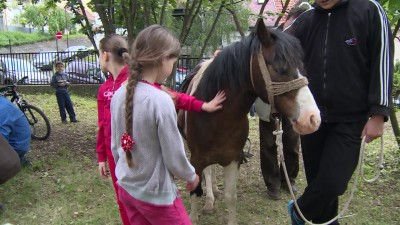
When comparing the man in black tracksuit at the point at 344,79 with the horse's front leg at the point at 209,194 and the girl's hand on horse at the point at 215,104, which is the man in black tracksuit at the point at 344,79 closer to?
the girl's hand on horse at the point at 215,104

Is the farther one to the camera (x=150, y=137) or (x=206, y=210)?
(x=206, y=210)

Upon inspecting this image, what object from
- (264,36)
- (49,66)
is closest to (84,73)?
(49,66)

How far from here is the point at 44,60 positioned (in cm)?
1536

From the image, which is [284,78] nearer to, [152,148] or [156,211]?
[152,148]

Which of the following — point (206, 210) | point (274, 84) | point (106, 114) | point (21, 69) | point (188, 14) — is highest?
point (188, 14)

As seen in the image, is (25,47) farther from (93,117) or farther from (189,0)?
(189,0)

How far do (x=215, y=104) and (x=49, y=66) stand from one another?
13706 millimetres

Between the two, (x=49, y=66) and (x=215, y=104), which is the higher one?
(x=215, y=104)

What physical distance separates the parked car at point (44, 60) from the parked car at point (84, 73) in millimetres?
980

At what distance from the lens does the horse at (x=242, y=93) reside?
7.48ft

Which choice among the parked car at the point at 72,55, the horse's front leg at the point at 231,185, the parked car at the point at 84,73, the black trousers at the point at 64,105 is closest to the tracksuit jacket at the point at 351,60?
the horse's front leg at the point at 231,185

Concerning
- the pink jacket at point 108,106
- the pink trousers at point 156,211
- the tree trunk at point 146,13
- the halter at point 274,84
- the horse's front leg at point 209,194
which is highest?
the tree trunk at point 146,13

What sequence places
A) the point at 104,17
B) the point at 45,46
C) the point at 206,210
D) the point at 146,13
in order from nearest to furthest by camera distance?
the point at 206,210, the point at 146,13, the point at 104,17, the point at 45,46

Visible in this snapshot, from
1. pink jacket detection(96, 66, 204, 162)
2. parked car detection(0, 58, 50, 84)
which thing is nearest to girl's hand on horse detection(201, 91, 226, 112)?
pink jacket detection(96, 66, 204, 162)
